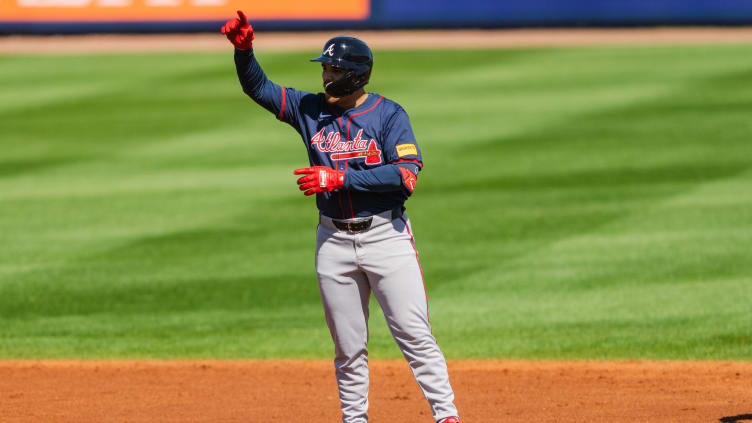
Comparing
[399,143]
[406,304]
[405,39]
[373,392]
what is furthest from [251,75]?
[405,39]

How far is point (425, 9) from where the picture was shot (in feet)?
79.8

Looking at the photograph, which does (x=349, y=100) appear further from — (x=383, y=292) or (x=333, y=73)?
(x=383, y=292)

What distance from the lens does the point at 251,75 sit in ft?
20.9

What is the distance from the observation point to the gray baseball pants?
618 centimetres

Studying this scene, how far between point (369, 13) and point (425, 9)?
3.74 ft

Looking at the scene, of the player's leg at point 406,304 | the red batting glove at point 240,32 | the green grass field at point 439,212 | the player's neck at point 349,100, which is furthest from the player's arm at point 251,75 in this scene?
the green grass field at point 439,212

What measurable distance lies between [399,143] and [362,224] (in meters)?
0.46

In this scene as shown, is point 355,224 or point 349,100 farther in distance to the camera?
point 349,100

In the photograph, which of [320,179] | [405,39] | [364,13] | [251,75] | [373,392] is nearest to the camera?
[320,179]

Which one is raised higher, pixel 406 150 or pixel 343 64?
pixel 343 64

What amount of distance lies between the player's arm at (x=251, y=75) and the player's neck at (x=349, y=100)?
261 mm

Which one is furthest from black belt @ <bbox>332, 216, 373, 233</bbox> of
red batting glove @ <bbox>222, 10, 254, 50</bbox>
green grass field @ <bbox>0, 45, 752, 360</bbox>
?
green grass field @ <bbox>0, 45, 752, 360</bbox>

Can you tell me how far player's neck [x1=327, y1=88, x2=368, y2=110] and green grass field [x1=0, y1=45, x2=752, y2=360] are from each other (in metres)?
3.40

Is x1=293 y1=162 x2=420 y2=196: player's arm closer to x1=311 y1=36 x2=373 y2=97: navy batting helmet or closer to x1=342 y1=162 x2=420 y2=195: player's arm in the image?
x1=342 y1=162 x2=420 y2=195: player's arm
